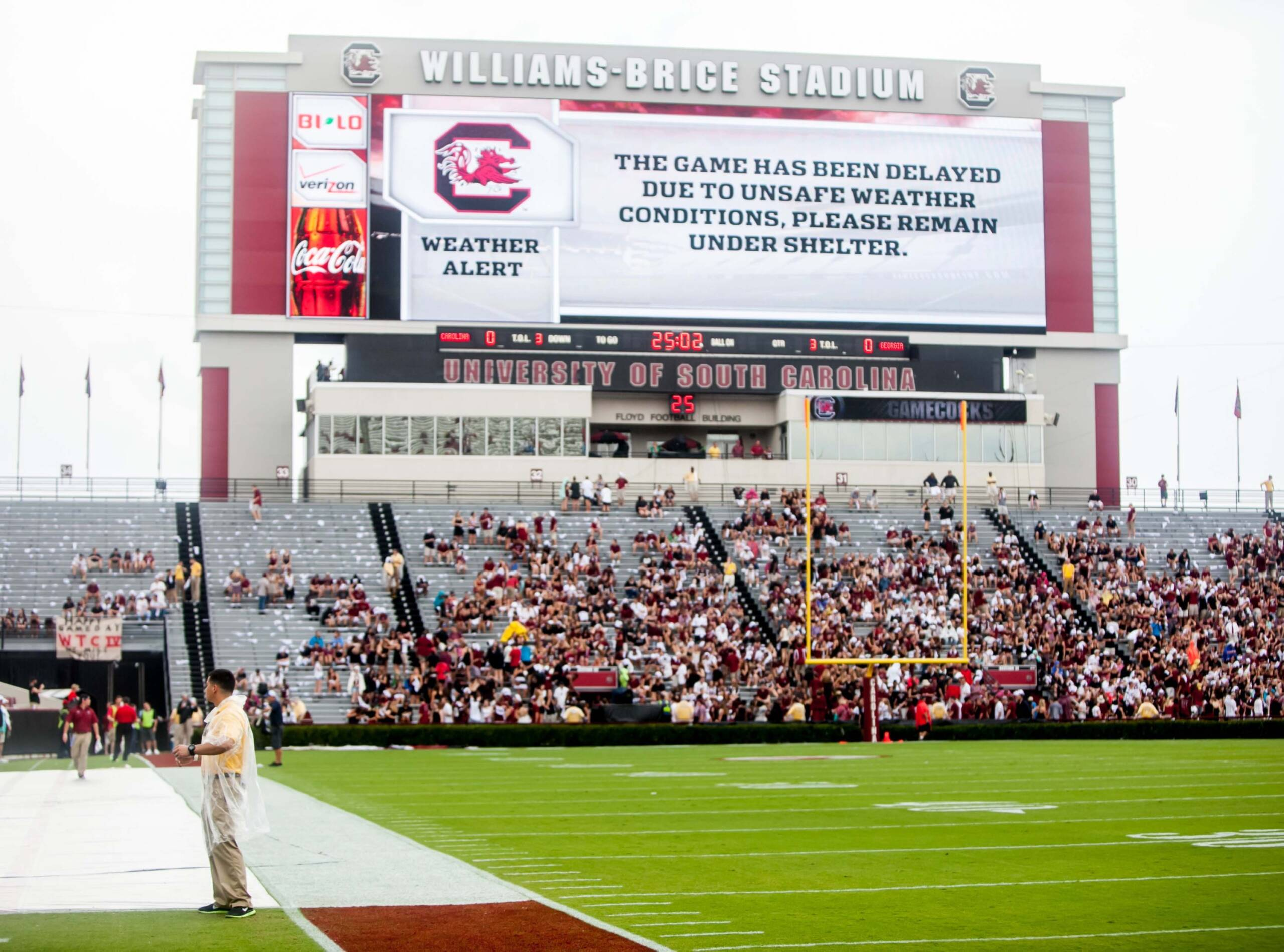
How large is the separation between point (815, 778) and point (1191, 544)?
2867 centimetres

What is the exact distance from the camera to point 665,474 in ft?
159

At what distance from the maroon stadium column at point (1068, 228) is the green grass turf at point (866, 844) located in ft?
92.1

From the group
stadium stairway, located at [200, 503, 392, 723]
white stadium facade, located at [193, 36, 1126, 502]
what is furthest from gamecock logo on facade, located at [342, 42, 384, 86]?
stadium stairway, located at [200, 503, 392, 723]

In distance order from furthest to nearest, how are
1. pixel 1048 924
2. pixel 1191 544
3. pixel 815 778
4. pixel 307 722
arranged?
pixel 1191 544 → pixel 307 722 → pixel 815 778 → pixel 1048 924

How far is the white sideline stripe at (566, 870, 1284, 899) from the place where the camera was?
1092 centimetres

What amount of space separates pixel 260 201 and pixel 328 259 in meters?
2.72

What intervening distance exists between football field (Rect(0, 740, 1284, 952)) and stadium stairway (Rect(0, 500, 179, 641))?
1704 cm

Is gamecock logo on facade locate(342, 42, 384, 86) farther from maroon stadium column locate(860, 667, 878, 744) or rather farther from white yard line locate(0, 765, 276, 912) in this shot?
white yard line locate(0, 765, 276, 912)

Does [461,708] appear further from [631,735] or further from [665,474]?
[665,474]

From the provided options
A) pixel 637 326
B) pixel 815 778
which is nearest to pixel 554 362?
pixel 637 326

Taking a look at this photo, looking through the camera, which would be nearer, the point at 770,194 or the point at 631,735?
the point at 631,735

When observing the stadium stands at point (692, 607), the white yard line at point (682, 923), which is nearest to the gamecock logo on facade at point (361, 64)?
the stadium stands at point (692, 607)

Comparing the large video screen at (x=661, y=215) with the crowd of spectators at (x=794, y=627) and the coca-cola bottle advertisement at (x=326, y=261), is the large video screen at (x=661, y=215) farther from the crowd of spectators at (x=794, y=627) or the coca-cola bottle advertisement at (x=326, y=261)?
the crowd of spectators at (x=794, y=627)

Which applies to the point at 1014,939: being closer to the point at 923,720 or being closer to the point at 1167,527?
the point at 923,720
